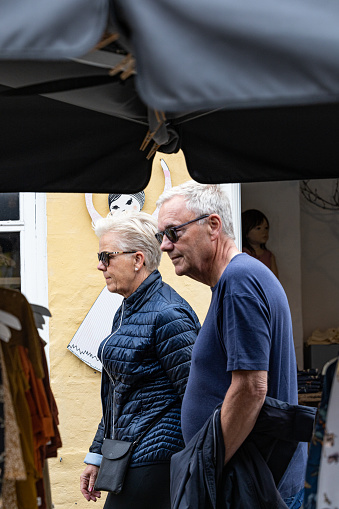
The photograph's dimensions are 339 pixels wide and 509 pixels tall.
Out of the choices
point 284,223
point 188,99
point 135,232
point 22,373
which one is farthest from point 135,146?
point 284,223

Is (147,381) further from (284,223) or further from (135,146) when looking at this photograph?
(284,223)

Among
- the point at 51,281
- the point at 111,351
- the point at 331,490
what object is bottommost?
the point at 331,490

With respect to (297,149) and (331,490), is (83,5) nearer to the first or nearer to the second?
(331,490)

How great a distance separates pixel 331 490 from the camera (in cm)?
196

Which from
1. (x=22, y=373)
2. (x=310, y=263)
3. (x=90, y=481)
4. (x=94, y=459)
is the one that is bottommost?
(x=90, y=481)

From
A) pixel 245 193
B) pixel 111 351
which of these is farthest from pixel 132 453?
pixel 245 193

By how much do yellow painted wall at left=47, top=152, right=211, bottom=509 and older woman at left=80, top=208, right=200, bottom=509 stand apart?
1.37m

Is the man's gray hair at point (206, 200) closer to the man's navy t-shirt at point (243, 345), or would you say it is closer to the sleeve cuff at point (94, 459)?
the man's navy t-shirt at point (243, 345)

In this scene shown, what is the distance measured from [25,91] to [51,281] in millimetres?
2709

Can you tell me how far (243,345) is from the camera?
2523 mm

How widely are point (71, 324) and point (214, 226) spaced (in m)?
2.28

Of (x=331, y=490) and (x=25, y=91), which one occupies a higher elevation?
(x=25, y=91)

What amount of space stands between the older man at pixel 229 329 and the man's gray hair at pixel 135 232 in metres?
0.64

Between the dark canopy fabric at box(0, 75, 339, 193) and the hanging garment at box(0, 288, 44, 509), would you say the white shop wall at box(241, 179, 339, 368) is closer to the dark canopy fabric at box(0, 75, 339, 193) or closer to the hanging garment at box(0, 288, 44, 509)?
the dark canopy fabric at box(0, 75, 339, 193)
